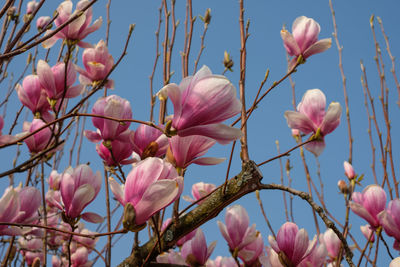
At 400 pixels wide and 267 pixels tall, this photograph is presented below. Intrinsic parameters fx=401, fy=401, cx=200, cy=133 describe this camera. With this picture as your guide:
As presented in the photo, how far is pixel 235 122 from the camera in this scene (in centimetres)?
110

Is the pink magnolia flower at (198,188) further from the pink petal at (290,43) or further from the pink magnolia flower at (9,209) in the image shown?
the pink magnolia flower at (9,209)

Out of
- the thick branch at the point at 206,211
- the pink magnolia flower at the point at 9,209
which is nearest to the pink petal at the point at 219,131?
the thick branch at the point at 206,211

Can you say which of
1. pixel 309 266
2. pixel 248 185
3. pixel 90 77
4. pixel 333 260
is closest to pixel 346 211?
pixel 333 260

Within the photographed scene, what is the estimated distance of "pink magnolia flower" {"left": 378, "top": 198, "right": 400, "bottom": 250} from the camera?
1414mm

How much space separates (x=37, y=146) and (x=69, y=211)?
36 centimetres

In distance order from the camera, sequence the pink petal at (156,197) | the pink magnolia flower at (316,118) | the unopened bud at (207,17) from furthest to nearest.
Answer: the unopened bud at (207,17) < the pink magnolia flower at (316,118) < the pink petal at (156,197)

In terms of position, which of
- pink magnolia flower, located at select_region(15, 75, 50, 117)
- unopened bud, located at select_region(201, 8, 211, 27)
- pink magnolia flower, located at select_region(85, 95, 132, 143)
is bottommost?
pink magnolia flower, located at select_region(85, 95, 132, 143)

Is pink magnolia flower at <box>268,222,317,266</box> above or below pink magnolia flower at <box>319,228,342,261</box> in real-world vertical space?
below

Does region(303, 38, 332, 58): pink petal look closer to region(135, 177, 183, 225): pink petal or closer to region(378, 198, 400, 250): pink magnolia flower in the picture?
region(378, 198, 400, 250): pink magnolia flower

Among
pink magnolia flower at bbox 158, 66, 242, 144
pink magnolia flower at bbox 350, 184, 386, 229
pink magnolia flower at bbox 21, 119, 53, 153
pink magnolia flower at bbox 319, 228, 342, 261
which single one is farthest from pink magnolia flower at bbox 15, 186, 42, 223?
→ pink magnolia flower at bbox 319, 228, 342, 261

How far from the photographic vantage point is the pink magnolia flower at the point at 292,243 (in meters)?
1.04

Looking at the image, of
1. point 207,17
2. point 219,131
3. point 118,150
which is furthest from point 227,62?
point 219,131

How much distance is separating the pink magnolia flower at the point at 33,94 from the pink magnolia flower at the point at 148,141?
0.40 metres

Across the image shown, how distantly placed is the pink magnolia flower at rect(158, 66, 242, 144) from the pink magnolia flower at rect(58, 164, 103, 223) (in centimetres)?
34
